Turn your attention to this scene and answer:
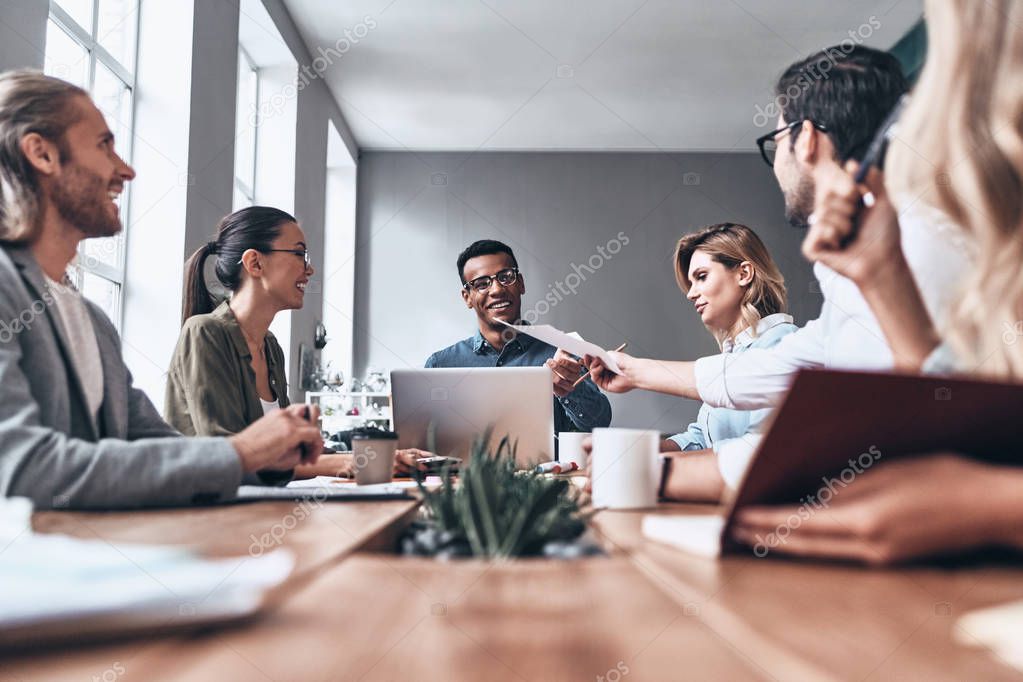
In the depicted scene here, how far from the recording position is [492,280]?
Answer: 361 cm

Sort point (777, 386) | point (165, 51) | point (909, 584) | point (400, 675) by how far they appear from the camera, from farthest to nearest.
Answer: point (165, 51)
point (777, 386)
point (909, 584)
point (400, 675)

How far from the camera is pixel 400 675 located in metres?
0.40

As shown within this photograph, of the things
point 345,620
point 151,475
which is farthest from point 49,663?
point 151,475

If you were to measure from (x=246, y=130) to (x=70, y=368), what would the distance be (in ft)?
14.0

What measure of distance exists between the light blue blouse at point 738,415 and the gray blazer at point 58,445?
1623 mm

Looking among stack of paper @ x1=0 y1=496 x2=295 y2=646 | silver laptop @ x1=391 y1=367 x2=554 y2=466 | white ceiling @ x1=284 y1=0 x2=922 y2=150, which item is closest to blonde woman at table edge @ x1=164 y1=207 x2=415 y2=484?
silver laptop @ x1=391 y1=367 x2=554 y2=466

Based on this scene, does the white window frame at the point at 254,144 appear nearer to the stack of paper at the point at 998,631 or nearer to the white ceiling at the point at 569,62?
the white ceiling at the point at 569,62

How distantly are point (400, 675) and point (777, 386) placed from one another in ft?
4.81

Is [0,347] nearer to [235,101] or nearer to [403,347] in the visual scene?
[235,101]

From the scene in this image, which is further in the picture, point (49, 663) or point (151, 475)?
point (151, 475)

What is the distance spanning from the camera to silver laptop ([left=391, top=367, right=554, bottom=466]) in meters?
1.93

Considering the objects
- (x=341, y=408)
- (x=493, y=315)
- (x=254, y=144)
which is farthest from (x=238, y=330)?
(x=341, y=408)

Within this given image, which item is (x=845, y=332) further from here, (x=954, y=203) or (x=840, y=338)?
(x=954, y=203)

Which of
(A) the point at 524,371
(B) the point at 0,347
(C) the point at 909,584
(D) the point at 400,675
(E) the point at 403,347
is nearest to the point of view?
(D) the point at 400,675
